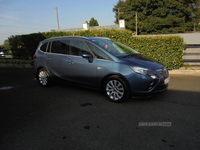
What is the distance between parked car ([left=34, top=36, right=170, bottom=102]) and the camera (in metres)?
4.07

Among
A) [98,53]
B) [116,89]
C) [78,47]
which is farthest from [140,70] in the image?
[78,47]

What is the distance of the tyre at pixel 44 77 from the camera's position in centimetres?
593

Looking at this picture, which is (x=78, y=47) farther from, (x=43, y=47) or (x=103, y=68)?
(x=43, y=47)

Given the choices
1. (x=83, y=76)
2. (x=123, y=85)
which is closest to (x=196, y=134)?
(x=123, y=85)

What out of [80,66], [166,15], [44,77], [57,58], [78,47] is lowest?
[44,77]

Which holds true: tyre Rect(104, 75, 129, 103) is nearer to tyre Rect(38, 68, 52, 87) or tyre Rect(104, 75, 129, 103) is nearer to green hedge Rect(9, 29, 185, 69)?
tyre Rect(38, 68, 52, 87)

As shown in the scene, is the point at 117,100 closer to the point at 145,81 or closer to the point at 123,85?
the point at 123,85

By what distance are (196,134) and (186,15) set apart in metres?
50.8

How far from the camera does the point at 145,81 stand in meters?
3.98

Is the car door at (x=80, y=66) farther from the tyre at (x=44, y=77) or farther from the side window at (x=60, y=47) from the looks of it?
the tyre at (x=44, y=77)

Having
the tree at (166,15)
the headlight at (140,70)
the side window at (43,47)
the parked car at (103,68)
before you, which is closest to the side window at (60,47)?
the parked car at (103,68)

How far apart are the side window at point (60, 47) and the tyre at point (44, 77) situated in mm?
Result: 830

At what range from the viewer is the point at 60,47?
5.47 metres

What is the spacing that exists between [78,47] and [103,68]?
3.79 ft
